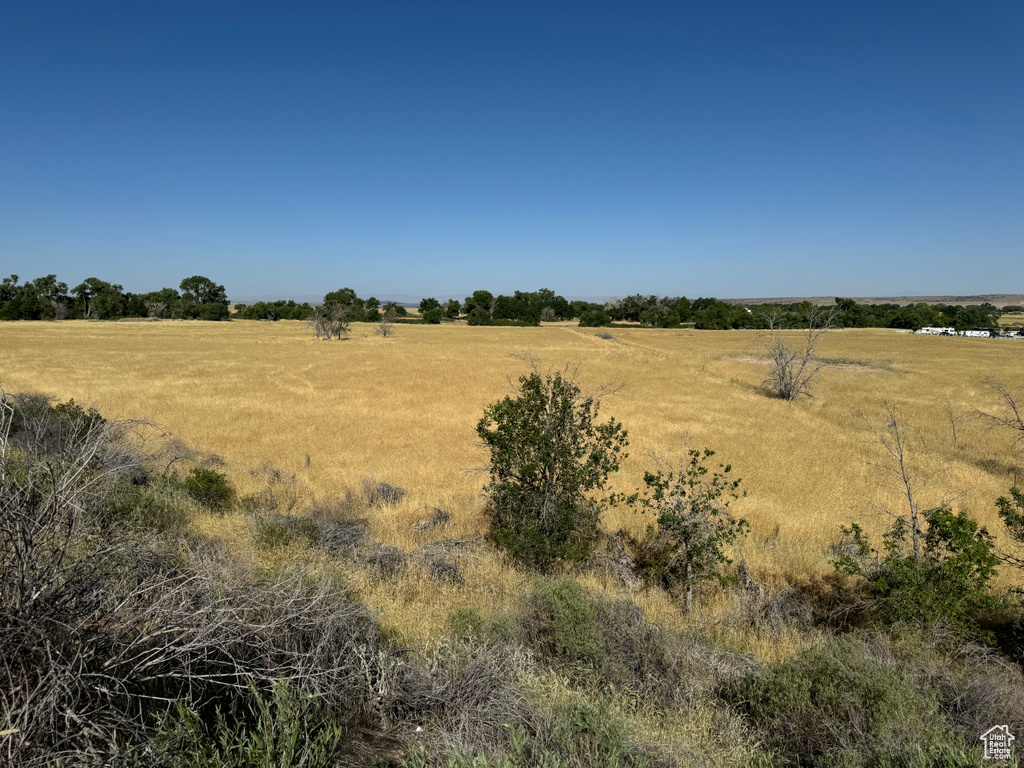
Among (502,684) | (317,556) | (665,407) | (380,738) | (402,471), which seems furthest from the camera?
(665,407)

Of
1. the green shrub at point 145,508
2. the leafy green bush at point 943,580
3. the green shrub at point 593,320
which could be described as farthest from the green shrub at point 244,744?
the green shrub at point 593,320

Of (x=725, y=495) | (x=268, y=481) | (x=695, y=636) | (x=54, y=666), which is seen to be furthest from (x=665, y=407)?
(x=54, y=666)

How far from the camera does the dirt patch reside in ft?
151

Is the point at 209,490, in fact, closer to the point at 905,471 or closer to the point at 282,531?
the point at 282,531

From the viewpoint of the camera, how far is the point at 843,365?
49.3 m

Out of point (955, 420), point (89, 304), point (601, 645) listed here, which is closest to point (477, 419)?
point (601, 645)

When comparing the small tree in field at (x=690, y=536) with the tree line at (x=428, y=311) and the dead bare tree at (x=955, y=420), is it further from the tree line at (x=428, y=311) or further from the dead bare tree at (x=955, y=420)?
the tree line at (x=428, y=311)

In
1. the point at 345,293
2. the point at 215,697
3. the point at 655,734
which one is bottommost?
the point at 655,734

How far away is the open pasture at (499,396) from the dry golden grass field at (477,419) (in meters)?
0.11

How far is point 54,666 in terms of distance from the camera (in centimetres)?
265

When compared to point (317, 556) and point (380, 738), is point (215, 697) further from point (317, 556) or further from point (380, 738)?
point (317, 556)

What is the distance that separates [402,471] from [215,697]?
12.1 meters

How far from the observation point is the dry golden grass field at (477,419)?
1133 cm

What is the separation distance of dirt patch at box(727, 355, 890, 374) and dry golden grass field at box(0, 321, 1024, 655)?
495 millimetres
